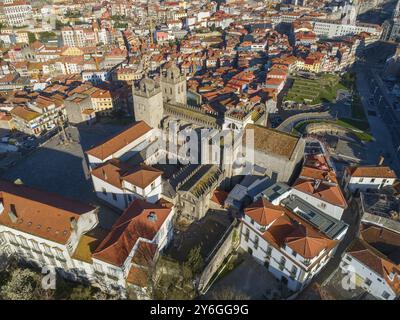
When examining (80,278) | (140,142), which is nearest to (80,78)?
(140,142)

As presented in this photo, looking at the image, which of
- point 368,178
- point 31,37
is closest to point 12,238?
point 368,178

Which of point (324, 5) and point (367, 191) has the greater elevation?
point (324, 5)

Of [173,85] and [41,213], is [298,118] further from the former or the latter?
[41,213]

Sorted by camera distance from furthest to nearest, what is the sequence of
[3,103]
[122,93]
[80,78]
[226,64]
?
1. [226,64]
2. [80,78]
3. [3,103]
4. [122,93]

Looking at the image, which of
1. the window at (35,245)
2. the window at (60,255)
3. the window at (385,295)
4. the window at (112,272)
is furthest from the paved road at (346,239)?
the window at (35,245)

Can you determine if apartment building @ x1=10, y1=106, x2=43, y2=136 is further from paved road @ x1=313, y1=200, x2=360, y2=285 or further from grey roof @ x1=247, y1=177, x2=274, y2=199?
paved road @ x1=313, y1=200, x2=360, y2=285
